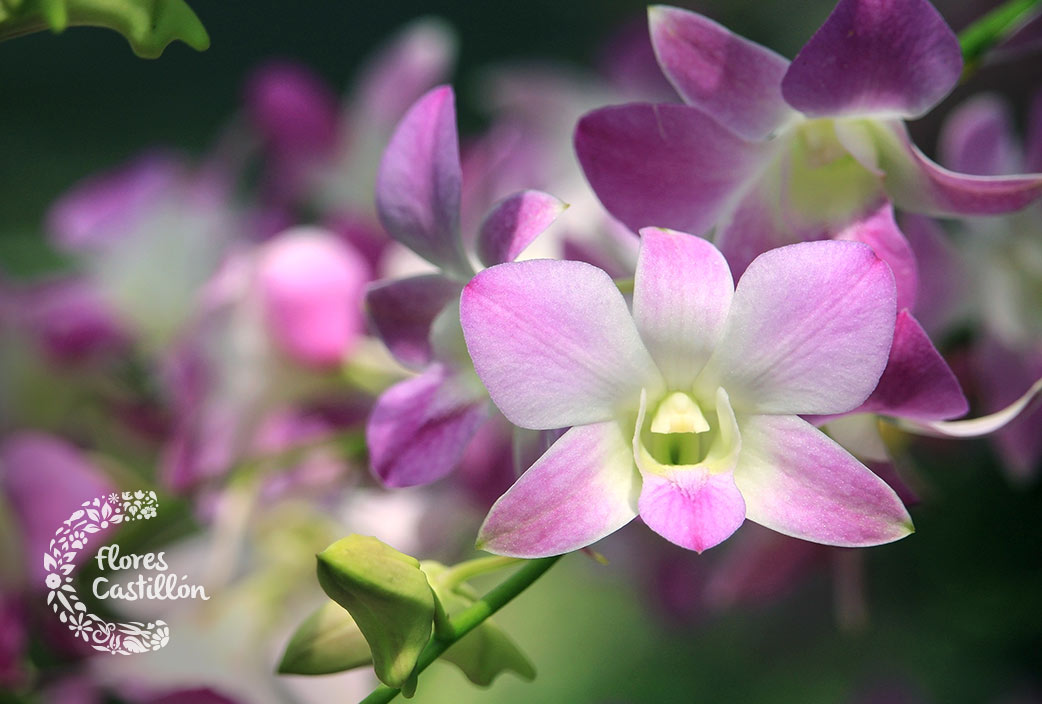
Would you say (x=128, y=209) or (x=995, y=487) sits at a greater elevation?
(x=128, y=209)

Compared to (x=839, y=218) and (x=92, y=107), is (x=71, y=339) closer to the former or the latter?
(x=839, y=218)

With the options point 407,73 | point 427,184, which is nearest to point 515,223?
point 427,184

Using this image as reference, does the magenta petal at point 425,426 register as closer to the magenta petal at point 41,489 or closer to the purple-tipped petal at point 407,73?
the magenta petal at point 41,489

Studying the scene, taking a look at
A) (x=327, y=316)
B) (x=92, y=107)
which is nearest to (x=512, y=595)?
(x=327, y=316)

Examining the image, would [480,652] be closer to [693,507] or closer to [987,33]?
[693,507]

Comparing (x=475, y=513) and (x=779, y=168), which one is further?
(x=475, y=513)

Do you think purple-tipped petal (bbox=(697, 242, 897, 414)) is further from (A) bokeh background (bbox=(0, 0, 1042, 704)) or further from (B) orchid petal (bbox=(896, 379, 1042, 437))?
(A) bokeh background (bbox=(0, 0, 1042, 704))
